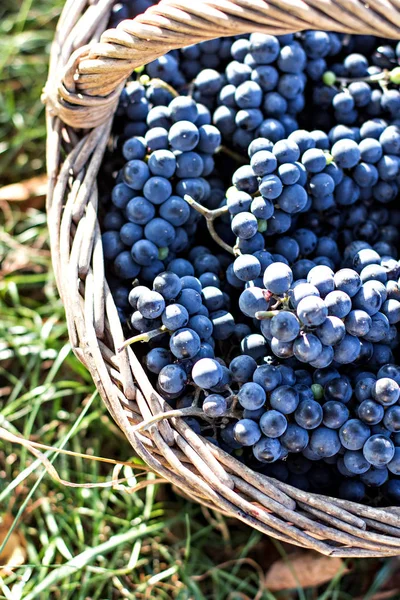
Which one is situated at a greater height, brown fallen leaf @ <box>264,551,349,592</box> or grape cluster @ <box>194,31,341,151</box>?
grape cluster @ <box>194,31,341,151</box>

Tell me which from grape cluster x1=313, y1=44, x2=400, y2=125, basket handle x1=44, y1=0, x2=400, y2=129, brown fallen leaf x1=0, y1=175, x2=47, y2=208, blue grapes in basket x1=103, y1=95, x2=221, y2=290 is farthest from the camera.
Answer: brown fallen leaf x1=0, y1=175, x2=47, y2=208

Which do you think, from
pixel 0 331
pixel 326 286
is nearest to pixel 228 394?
pixel 326 286

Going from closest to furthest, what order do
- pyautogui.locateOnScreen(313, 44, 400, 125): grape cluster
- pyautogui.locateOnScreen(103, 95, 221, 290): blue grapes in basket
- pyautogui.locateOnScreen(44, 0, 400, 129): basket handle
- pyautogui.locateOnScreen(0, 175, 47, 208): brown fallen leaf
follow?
1. pyautogui.locateOnScreen(44, 0, 400, 129): basket handle
2. pyautogui.locateOnScreen(103, 95, 221, 290): blue grapes in basket
3. pyautogui.locateOnScreen(313, 44, 400, 125): grape cluster
4. pyautogui.locateOnScreen(0, 175, 47, 208): brown fallen leaf

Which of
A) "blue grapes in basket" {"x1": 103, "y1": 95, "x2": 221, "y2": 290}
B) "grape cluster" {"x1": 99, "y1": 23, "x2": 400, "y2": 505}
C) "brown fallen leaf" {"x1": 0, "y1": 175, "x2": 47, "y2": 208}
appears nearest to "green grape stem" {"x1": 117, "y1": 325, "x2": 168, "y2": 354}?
"grape cluster" {"x1": 99, "y1": 23, "x2": 400, "y2": 505}

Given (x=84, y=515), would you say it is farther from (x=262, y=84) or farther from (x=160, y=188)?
(x=262, y=84)

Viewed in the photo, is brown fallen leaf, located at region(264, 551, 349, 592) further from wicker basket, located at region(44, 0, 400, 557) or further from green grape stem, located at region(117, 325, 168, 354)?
green grape stem, located at region(117, 325, 168, 354)

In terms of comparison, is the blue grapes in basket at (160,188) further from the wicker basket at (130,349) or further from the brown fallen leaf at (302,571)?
the brown fallen leaf at (302,571)

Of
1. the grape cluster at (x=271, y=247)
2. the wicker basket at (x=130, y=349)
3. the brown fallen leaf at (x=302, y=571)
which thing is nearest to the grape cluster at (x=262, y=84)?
the grape cluster at (x=271, y=247)
